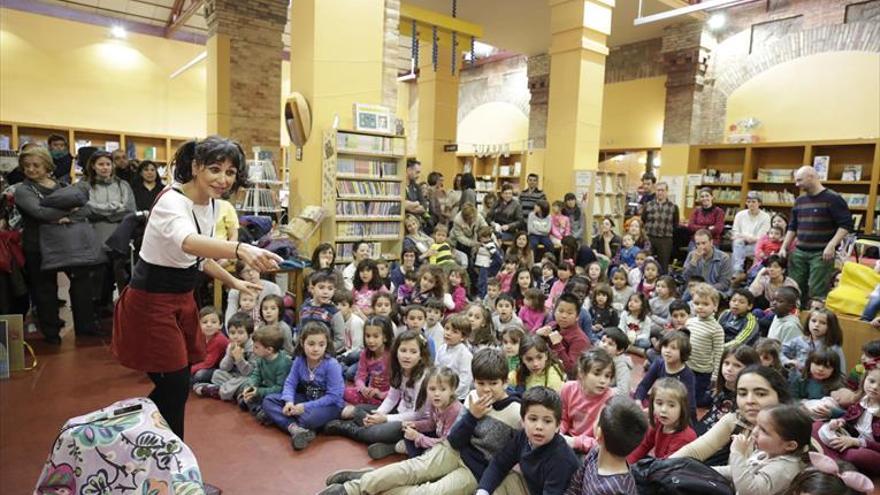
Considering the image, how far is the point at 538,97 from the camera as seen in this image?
1265cm

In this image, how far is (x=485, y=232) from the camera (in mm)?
6348

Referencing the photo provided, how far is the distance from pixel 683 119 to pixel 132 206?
928cm

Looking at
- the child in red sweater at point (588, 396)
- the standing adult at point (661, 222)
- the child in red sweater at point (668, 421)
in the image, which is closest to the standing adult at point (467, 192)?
the standing adult at point (661, 222)

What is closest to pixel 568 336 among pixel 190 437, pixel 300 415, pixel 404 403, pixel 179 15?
pixel 404 403

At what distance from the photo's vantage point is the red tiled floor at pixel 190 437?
2.47 metres

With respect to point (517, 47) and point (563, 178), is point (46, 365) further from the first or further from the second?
point (517, 47)

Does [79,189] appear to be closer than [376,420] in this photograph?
No

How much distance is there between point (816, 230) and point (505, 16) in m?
7.37

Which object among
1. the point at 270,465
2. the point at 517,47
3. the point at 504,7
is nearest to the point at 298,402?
the point at 270,465

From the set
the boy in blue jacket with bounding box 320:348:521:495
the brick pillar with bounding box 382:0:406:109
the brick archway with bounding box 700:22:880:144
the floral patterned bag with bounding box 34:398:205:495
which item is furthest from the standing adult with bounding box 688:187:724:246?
the floral patterned bag with bounding box 34:398:205:495

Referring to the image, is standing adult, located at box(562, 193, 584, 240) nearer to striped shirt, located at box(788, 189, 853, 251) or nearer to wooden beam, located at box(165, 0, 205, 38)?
striped shirt, located at box(788, 189, 853, 251)

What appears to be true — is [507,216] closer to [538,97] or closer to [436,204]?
[436,204]

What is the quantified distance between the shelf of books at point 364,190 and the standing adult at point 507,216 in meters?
1.64

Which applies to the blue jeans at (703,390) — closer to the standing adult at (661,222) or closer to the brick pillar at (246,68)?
the standing adult at (661,222)
